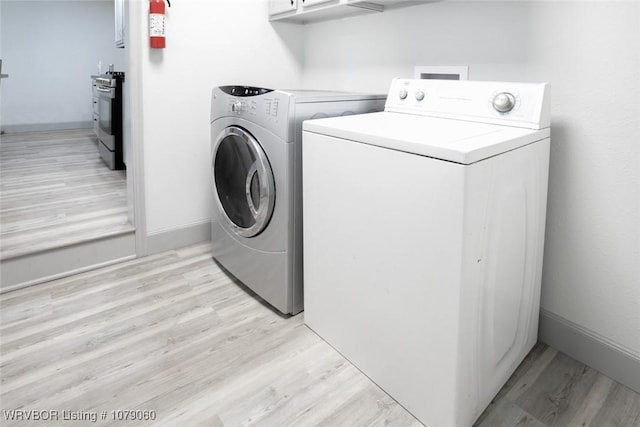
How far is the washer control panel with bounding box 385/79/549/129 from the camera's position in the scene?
50.3 inches

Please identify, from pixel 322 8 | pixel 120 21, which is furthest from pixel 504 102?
A: pixel 120 21

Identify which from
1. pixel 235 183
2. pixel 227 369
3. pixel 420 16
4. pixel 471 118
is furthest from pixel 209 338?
pixel 420 16

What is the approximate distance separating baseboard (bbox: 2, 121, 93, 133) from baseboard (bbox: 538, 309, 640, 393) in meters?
6.09

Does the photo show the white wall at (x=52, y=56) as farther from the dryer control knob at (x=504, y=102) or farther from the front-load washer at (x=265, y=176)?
the dryer control knob at (x=504, y=102)

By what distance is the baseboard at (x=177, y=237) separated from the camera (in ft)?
7.37

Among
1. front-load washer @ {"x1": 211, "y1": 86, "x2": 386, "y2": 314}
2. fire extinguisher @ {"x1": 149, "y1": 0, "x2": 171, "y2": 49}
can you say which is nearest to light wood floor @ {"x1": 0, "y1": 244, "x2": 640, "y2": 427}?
front-load washer @ {"x1": 211, "y1": 86, "x2": 386, "y2": 314}

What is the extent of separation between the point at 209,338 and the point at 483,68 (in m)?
1.45

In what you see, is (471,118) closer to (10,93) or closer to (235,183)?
(235,183)

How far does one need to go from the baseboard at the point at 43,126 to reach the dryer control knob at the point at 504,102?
5894mm

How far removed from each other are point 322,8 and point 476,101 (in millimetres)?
1034

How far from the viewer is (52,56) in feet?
18.1

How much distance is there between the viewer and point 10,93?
17.3 feet

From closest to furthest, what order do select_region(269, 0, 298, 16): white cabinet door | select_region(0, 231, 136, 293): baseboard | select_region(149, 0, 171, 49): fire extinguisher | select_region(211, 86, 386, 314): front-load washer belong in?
select_region(211, 86, 386, 314): front-load washer → select_region(0, 231, 136, 293): baseboard → select_region(149, 0, 171, 49): fire extinguisher → select_region(269, 0, 298, 16): white cabinet door

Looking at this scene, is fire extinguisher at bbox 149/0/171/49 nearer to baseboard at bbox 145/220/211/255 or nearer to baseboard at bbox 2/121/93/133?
baseboard at bbox 145/220/211/255
